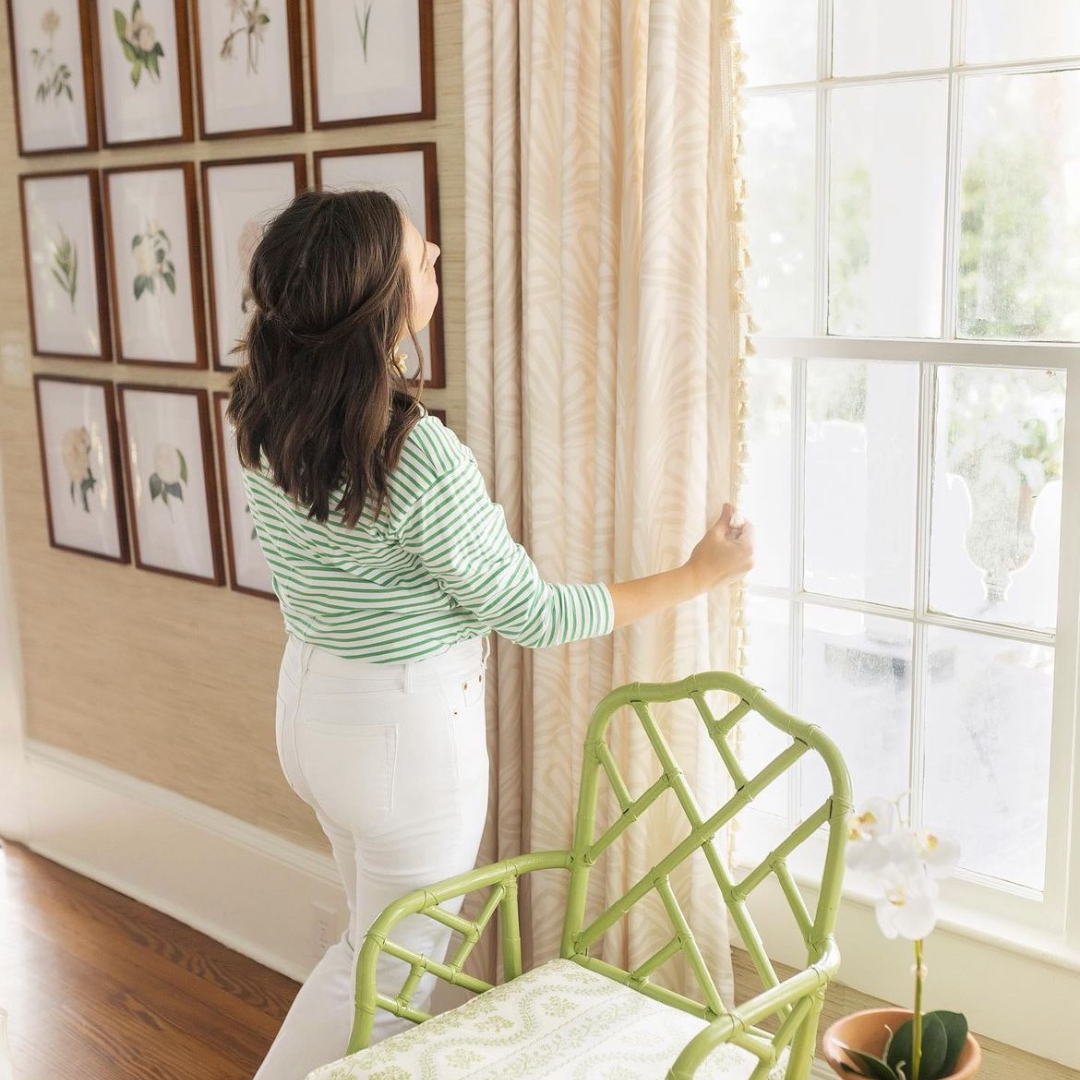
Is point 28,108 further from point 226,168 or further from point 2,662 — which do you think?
point 2,662

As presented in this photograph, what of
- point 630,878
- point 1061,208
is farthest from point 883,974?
point 1061,208

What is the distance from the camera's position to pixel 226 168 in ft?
9.06

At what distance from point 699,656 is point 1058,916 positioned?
65cm

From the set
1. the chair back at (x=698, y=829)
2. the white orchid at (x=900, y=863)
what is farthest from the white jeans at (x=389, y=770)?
the white orchid at (x=900, y=863)

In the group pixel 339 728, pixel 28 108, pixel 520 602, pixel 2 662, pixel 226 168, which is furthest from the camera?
pixel 2 662

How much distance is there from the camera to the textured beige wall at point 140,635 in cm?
294

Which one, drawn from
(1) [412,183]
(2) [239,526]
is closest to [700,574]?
(1) [412,183]

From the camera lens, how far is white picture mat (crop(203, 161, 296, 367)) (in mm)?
2660

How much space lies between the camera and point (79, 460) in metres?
3.33

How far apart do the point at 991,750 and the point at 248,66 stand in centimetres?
191

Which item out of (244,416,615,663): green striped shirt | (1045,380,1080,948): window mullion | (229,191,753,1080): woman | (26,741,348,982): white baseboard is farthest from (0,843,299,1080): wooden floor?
(1045,380,1080,948): window mullion

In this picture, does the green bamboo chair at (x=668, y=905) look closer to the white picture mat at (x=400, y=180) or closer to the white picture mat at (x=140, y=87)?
the white picture mat at (x=400, y=180)

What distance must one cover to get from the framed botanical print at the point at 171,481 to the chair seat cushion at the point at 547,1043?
148 centimetres

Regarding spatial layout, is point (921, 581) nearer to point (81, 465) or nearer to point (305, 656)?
point (305, 656)
